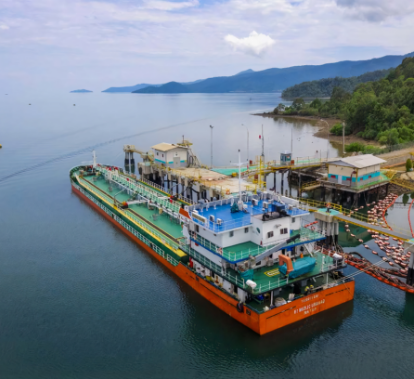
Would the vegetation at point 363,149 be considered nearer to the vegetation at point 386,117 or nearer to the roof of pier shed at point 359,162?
the vegetation at point 386,117

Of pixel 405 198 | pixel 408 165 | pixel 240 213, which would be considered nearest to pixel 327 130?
pixel 408 165

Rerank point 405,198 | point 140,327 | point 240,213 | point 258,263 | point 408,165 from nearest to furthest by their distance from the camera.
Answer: point 140,327
point 258,263
point 240,213
point 405,198
point 408,165

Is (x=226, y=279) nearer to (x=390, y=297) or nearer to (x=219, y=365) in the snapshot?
(x=219, y=365)

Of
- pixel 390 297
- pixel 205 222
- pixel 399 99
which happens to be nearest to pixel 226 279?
pixel 205 222

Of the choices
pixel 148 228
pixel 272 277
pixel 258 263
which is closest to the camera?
pixel 272 277

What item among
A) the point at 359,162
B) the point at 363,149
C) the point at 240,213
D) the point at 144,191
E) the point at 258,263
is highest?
the point at 240,213

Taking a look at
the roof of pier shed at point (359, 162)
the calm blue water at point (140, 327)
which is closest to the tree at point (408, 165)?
the roof of pier shed at point (359, 162)

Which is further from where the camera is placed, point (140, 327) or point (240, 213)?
point (240, 213)

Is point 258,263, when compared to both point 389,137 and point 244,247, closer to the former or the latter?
point 244,247
